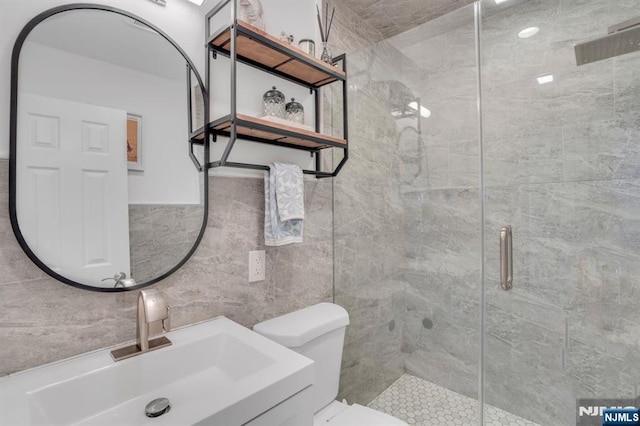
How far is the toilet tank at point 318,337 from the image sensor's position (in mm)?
1266

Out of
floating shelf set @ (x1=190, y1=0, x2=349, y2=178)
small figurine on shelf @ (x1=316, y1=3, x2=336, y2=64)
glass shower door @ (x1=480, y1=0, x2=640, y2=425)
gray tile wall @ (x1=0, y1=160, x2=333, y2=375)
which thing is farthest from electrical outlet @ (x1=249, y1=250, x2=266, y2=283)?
glass shower door @ (x1=480, y1=0, x2=640, y2=425)

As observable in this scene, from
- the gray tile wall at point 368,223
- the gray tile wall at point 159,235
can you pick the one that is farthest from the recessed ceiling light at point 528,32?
the gray tile wall at point 159,235

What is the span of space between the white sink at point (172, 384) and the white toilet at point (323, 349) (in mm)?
219

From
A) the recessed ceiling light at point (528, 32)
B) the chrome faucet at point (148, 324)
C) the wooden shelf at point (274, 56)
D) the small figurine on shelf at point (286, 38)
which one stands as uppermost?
the recessed ceiling light at point (528, 32)

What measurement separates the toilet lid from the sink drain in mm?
705

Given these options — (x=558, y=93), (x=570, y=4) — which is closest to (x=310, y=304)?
(x=558, y=93)

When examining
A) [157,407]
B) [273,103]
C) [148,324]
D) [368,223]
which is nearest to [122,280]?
[148,324]

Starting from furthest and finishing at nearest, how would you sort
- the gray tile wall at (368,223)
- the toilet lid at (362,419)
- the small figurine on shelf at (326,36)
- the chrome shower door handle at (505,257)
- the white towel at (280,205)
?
1. the gray tile wall at (368,223)
2. the chrome shower door handle at (505,257)
3. the small figurine on shelf at (326,36)
4. the white towel at (280,205)
5. the toilet lid at (362,419)

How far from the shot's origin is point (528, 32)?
1.73 meters

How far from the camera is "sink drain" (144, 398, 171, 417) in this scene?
802 millimetres

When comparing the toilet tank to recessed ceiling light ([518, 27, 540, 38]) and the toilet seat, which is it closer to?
the toilet seat

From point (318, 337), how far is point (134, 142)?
985 mm

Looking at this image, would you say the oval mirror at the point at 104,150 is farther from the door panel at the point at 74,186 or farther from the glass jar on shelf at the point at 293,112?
the glass jar on shelf at the point at 293,112

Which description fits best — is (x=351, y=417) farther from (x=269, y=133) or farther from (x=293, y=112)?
(x=293, y=112)
